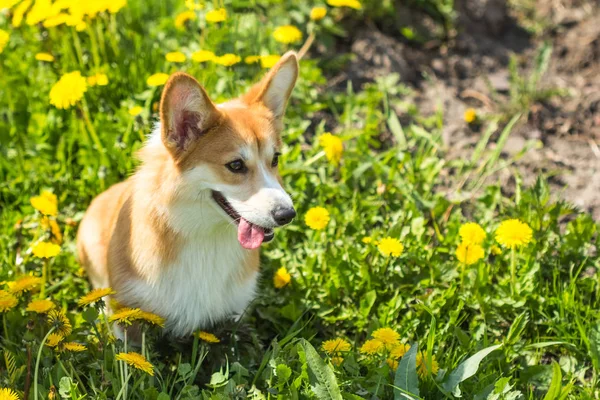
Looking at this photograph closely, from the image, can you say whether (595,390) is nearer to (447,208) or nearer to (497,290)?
(497,290)

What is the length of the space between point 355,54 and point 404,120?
25.9 inches

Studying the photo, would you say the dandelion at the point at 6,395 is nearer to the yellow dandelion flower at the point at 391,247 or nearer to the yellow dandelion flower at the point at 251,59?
the yellow dandelion flower at the point at 391,247

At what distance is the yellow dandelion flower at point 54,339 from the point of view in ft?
9.09

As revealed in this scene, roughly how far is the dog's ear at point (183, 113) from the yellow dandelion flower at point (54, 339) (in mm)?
853

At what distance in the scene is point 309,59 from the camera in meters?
5.05

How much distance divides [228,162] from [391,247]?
940 mm

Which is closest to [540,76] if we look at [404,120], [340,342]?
[404,120]

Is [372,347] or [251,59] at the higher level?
[251,59]

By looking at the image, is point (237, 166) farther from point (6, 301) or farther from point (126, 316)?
point (6, 301)

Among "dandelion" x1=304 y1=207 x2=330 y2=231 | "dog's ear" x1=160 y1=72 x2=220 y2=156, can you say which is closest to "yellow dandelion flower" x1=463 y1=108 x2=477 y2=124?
"dandelion" x1=304 y1=207 x2=330 y2=231

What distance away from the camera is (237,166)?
3029mm

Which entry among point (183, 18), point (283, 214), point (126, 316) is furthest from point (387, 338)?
point (183, 18)

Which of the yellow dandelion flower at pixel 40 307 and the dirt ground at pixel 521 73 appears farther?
the dirt ground at pixel 521 73

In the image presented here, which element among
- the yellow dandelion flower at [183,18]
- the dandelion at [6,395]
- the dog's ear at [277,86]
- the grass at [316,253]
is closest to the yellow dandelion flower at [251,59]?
the grass at [316,253]
